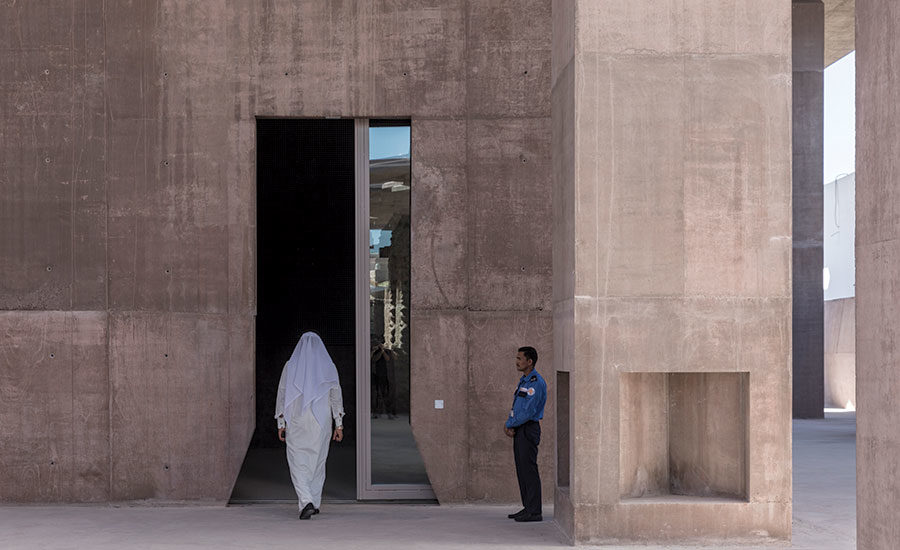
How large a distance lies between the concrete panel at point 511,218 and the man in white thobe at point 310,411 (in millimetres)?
1699

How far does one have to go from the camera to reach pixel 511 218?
11484mm

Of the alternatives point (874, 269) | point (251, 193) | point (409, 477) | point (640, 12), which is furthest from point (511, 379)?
point (874, 269)

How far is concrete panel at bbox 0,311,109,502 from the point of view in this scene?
11195 millimetres

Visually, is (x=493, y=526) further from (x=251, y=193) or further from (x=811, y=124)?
(x=811, y=124)

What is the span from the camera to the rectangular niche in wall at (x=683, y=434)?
946 centimetres

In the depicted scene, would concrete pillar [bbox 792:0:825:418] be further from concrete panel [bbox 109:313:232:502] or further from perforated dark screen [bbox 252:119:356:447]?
concrete panel [bbox 109:313:232:502]

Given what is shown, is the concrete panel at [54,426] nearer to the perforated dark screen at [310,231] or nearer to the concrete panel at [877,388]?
the perforated dark screen at [310,231]

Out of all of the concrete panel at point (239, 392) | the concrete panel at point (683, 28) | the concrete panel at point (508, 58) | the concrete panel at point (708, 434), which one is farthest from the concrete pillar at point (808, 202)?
the concrete panel at point (239, 392)

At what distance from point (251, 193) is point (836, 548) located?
6.53 m

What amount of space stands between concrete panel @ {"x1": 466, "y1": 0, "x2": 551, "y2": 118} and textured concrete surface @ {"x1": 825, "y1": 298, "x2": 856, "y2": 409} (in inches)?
934

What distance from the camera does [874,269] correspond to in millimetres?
5035

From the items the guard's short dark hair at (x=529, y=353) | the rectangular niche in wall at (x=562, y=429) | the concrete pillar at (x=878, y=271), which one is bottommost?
the rectangular niche in wall at (x=562, y=429)

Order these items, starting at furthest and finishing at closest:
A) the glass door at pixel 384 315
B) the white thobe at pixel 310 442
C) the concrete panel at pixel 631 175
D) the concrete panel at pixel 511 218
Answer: the glass door at pixel 384 315 → the concrete panel at pixel 511 218 → the white thobe at pixel 310 442 → the concrete panel at pixel 631 175

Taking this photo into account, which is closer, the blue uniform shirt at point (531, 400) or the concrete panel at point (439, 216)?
the blue uniform shirt at point (531, 400)
